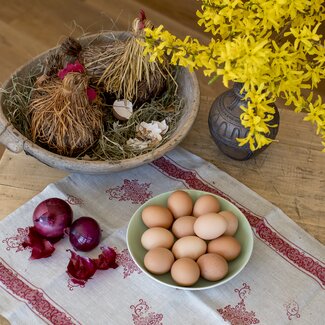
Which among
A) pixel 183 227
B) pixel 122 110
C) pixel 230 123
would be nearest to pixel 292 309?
pixel 183 227

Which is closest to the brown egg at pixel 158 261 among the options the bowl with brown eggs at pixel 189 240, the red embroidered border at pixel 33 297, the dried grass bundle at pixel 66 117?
the bowl with brown eggs at pixel 189 240

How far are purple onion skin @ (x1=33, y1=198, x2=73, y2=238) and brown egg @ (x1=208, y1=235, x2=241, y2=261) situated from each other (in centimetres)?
22

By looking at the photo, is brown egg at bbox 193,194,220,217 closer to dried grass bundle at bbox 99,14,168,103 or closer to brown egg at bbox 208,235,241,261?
brown egg at bbox 208,235,241,261

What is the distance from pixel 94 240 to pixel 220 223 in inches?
7.4

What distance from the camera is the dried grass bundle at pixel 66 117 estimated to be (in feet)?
2.82

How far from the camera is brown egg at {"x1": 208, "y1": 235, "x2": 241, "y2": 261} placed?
0.77 meters

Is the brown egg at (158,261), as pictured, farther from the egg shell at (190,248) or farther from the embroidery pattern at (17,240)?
the embroidery pattern at (17,240)

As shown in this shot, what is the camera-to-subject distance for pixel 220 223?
77 cm

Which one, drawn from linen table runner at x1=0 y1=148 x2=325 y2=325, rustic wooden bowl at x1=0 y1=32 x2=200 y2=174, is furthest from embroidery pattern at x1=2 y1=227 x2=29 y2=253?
rustic wooden bowl at x1=0 y1=32 x2=200 y2=174

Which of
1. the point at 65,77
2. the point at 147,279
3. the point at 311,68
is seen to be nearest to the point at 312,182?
the point at 311,68

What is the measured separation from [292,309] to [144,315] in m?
A: 0.21

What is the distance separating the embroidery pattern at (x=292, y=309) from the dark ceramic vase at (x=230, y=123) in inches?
10.7

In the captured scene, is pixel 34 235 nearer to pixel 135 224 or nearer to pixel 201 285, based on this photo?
pixel 135 224

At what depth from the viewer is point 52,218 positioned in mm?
804
